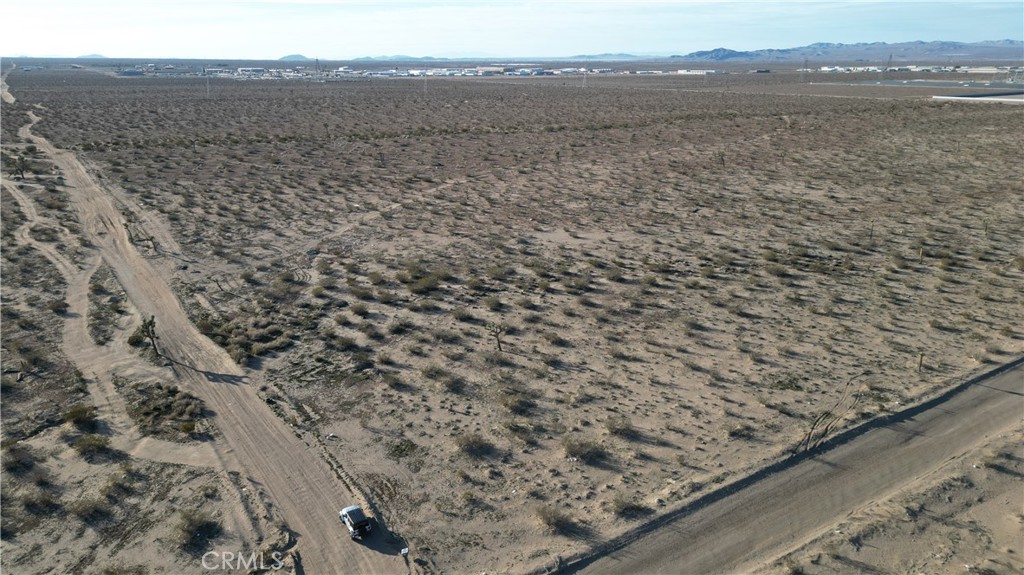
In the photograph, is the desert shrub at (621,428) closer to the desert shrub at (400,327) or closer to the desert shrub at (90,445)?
the desert shrub at (400,327)

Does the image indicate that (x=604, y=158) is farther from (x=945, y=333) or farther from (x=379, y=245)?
(x=945, y=333)

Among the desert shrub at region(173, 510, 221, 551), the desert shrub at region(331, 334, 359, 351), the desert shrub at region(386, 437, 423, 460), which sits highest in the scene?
the desert shrub at region(331, 334, 359, 351)

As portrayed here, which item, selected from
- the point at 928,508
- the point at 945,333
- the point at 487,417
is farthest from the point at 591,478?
the point at 945,333

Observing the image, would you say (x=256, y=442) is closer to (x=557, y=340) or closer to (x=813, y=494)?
→ (x=557, y=340)

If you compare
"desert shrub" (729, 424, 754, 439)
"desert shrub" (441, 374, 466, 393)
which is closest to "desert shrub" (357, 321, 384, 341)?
"desert shrub" (441, 374, 466, 393)

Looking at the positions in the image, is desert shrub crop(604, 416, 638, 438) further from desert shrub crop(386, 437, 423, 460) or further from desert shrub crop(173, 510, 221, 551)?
desert shrub crop(173, 510, 221, 551)

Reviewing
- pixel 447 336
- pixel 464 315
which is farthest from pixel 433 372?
pixel 464 315
